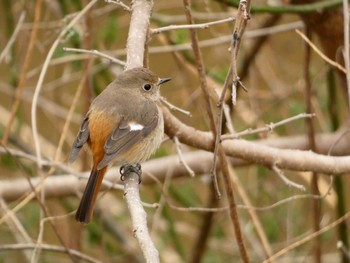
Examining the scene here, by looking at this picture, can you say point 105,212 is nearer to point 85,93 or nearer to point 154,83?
point 85,93

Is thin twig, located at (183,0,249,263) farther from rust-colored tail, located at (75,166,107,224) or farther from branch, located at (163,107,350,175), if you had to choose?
rust-colored tail, located at (75,166,107,224)

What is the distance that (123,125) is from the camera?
130 inches

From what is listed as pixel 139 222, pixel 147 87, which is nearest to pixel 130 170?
pixel 147 87

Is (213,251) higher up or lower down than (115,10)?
lower down

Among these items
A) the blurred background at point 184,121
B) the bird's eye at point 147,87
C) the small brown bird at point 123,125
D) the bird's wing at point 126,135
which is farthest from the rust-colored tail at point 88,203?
the bird's eye at point 147,87

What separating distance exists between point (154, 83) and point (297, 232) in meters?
2.03

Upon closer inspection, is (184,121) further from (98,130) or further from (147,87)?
(98,130)

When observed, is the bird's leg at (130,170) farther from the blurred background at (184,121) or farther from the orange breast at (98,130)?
the blurred background at (184,121)

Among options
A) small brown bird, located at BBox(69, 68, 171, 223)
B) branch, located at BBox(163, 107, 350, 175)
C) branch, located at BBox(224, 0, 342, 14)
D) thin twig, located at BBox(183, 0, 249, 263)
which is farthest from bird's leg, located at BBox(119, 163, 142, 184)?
branch, located at BBox(224, 0, 342, 14)

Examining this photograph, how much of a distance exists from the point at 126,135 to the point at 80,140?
201mm

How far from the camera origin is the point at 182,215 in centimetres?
679

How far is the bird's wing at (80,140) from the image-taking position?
3030 mm

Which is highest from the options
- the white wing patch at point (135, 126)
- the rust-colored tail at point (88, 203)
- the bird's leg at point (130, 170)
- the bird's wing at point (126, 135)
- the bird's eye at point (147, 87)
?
the bird's eye at point (147, 87)

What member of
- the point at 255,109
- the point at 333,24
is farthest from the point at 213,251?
the point at 333,24
